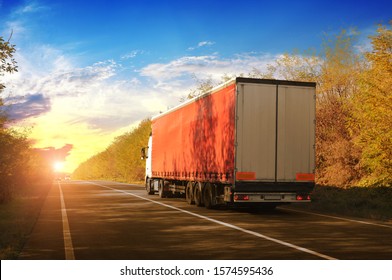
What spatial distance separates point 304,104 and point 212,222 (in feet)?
15.8

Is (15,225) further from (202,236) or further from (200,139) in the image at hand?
(200,139)

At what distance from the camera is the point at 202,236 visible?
37.9ft

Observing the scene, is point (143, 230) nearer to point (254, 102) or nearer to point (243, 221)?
point (243, 221)

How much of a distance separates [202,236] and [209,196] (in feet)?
24.4

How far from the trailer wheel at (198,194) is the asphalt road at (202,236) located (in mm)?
2255

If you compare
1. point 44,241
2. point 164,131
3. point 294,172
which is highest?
point 164,131

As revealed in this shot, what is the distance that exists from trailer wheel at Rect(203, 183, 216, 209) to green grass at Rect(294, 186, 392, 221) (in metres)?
3.81

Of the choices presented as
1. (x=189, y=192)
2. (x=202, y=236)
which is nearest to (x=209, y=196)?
(x=189, y=192)

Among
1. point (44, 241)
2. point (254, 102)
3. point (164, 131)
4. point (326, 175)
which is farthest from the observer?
point (326, 175)

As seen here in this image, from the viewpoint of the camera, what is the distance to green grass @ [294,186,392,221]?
1789cm

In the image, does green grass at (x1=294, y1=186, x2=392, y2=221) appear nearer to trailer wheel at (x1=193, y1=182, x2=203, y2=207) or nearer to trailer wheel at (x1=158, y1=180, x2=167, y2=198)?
trailer wheel at (x1=193, y1=182, x2=203, y2=207)

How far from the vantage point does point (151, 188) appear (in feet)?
95.4

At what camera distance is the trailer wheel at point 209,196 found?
18.6 meters
